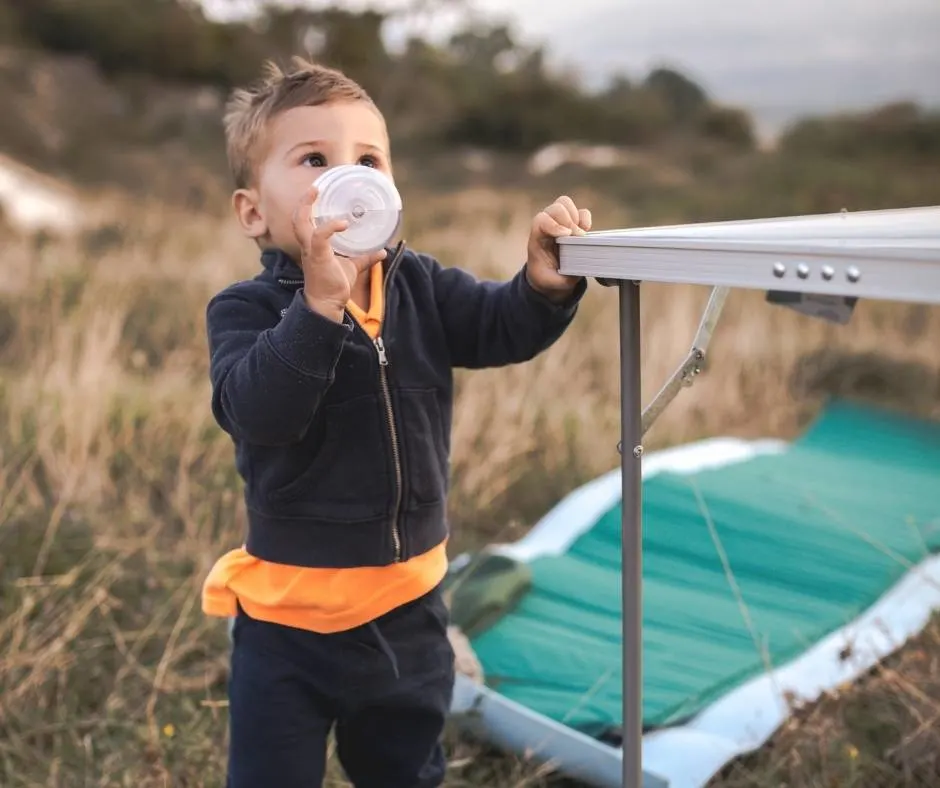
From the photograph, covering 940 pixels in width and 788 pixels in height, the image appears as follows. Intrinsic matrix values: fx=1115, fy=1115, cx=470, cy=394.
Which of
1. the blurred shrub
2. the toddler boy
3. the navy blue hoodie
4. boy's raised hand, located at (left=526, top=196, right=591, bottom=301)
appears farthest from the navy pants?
the blurred shrub

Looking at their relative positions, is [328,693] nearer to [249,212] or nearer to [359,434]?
[359,434]

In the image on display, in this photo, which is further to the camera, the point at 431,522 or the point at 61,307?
the point at 61,307

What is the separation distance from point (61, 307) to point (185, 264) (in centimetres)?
163

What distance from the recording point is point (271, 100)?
1.64 meters

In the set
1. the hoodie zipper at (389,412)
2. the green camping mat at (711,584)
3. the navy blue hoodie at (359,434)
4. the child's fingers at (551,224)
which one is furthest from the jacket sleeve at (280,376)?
the green camping mat at (711,584)

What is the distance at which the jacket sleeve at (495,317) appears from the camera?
5.39 feet

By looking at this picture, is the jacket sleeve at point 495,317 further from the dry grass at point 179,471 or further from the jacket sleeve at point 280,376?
the dry grass at point 179,471

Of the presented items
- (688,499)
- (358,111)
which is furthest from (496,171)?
(358,111)

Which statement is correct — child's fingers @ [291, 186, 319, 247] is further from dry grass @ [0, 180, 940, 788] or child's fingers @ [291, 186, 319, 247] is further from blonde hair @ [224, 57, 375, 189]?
dry grass @ [0, 180, 940, 788]

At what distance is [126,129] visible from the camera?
2153 centimetres

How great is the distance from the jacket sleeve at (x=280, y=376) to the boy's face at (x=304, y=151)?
21 cm

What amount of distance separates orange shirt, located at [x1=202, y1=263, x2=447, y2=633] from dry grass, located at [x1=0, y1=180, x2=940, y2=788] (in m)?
0.58

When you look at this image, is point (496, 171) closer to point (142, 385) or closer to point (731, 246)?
point (142, 385)

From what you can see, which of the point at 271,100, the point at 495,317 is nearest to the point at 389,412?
the point at 495,317
